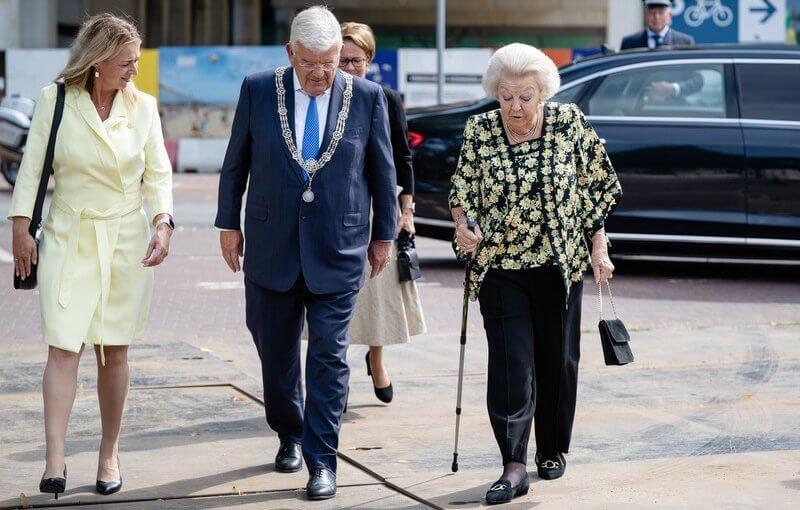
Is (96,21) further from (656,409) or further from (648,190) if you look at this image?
(648,190)

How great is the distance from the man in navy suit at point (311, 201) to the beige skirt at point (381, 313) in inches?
48.5

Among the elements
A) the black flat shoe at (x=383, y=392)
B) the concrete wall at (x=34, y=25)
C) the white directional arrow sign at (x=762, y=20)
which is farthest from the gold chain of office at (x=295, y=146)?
the concrete wall at (x=34, y=25)

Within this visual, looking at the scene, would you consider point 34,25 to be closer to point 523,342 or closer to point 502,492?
point 523,342

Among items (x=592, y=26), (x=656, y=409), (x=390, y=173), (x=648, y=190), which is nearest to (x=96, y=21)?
(x=390, y=173)

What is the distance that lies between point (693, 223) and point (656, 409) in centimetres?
463

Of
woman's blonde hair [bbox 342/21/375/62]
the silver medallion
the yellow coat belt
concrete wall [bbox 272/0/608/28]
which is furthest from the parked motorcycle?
concrete wall [bbox 272/0/608/28]

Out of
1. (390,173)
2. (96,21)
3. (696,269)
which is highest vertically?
(96,21)

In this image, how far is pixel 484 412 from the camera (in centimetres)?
690

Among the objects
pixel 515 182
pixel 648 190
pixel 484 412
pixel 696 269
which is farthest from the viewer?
pixel 696 269

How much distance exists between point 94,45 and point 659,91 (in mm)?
6901

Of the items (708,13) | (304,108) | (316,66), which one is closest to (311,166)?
(304,108)

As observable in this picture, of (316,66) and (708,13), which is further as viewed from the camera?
(708,13)

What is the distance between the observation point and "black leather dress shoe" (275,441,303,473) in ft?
18.9

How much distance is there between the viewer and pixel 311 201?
5.44 meters
